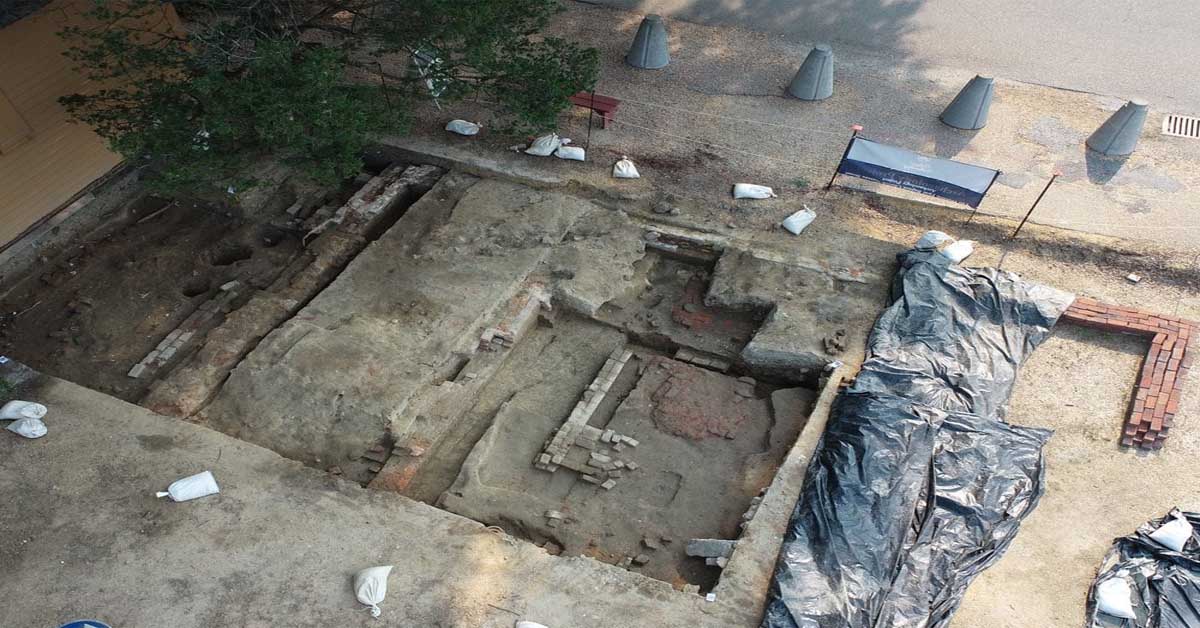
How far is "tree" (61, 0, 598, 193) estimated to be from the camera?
6.38 metres

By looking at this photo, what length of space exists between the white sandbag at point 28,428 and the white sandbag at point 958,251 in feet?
29.3

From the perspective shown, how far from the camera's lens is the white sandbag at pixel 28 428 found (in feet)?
19.5

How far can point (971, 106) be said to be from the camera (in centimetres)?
988

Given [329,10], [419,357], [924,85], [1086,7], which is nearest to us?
[419,357]

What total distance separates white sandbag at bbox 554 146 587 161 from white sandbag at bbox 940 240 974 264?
4.53m

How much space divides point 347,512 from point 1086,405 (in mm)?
6952

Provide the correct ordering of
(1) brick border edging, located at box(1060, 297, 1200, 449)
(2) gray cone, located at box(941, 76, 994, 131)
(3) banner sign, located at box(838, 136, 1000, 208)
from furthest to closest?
(2) gray cone, located at box(941, 76, 994, 131) → (3) banner sign, located at box(838, 136, 1000, 208) → (1) brick border edging, located at box(1060, 297, 1200, 449)

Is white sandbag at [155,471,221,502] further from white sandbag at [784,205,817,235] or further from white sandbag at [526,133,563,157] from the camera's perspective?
white sandbag at [784,205,817,235]

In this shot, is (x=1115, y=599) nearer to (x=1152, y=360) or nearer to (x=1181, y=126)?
(x=1152, y=360)

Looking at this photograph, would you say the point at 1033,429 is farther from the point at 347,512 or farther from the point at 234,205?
the point at 234,205

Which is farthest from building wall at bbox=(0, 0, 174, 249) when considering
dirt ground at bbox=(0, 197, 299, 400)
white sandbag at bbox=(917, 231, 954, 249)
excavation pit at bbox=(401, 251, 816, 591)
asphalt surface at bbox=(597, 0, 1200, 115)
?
white sandbag at bbox=(917, 231, 954, 249)

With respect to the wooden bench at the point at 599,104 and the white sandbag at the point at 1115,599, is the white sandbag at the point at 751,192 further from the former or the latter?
the white sandbag at the point at 1115,599

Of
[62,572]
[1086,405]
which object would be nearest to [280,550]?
[62,572]

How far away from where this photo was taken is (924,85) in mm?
10883
